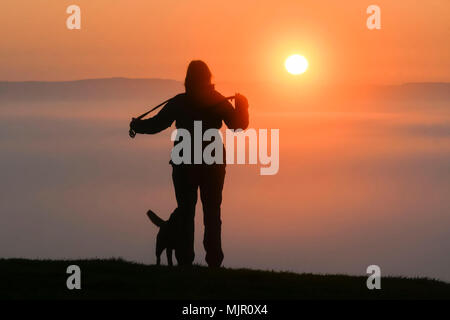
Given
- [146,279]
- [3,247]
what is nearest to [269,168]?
[3,247]

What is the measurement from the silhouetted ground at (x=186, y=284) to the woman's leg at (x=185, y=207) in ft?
2.42

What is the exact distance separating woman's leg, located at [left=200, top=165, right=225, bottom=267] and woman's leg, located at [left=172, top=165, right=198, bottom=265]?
12 cm

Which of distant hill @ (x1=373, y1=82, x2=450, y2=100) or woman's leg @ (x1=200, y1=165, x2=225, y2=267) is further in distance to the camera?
distant hill @ (x1=373, y1=82, x2=450, y2=100)

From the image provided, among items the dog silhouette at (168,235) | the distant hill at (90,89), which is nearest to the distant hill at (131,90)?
the distant hill at (90,89)

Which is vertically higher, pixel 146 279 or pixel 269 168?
pixel 269 168

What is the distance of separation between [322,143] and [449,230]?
91.2 feet

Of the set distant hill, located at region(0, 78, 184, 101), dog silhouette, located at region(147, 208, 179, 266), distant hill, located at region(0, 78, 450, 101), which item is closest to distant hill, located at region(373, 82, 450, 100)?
distant hill, located at region(0, 78, 450, 101)

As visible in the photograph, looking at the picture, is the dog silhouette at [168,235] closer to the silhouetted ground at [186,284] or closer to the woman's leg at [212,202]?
the woman's leg at [212,202]

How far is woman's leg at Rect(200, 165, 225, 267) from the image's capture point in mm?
13523

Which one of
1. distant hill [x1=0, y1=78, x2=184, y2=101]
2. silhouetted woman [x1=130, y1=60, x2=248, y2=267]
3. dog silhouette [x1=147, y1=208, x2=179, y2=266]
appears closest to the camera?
silhouetted woman [x1=130, y1=60, x2=248, y2=267]

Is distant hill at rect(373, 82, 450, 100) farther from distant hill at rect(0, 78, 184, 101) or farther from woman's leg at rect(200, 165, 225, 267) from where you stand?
woman's leg at rect(200, 165, 225, 267)

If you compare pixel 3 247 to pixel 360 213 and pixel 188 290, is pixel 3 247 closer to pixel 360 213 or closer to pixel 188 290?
pixel 360 213

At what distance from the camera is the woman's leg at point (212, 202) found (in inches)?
532
